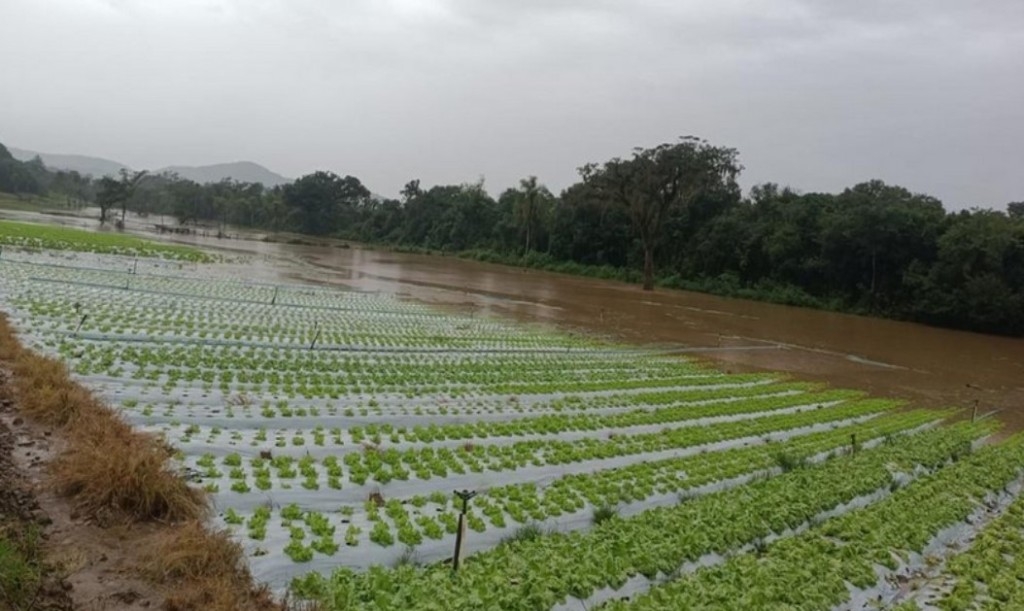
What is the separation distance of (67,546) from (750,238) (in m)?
70.6

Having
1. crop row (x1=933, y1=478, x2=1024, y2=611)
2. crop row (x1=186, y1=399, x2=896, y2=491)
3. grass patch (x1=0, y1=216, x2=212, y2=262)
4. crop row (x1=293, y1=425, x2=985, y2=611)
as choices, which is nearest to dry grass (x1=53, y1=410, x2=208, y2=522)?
crop row (x1=186, y1=399, x2=896, y2=491)

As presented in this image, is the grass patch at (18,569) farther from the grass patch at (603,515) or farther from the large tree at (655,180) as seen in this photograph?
the large tree at (655,180)

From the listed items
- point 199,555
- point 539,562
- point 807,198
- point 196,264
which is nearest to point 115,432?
point 199,555

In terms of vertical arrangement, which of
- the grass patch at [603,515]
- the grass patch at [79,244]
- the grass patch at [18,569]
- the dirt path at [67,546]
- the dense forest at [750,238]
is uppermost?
the dense forest at [750,238]

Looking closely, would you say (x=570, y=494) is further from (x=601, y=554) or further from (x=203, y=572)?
(x=203, y=572)

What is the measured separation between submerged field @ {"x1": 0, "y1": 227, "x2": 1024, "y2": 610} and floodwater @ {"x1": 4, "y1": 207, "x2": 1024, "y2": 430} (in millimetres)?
6749

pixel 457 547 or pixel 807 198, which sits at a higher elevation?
pixel 807 198

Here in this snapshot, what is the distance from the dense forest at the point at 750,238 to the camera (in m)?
53.0

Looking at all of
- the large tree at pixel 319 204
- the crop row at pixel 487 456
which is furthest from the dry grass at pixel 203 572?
the large tree at pixel 319 204

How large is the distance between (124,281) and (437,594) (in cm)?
2790

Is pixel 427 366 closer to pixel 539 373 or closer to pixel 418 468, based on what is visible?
pixel 539 373

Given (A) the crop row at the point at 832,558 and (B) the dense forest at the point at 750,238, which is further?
(B) the dense forest at the point at 750,238

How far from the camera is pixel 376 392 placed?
580 inches

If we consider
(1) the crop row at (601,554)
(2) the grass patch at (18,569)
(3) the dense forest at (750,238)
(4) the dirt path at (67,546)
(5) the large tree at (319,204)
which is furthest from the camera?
(5) the large tree at (319,204)
